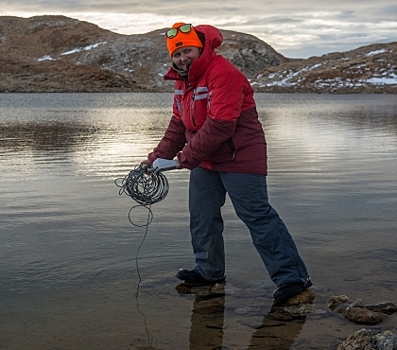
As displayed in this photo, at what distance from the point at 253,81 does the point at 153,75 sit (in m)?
26.6

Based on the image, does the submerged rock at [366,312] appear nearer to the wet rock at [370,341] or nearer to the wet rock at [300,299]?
the wet rock at [300,299]

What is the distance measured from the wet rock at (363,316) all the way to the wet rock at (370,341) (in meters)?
0.42

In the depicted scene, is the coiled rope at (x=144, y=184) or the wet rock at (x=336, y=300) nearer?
the wet rock at (x=336, y=300)

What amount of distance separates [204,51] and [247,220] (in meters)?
1.15

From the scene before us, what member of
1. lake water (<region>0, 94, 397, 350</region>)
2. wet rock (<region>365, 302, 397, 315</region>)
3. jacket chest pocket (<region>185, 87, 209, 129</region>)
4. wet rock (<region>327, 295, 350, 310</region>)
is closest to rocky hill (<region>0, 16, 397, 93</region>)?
lake water (<region>0, 94, 397, 350</region>)

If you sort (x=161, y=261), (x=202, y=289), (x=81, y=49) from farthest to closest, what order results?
(x=81, y=49) → (x=161, y=261) → (x=202, y=289)

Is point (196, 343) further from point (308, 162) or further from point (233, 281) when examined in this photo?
point (308, 162)

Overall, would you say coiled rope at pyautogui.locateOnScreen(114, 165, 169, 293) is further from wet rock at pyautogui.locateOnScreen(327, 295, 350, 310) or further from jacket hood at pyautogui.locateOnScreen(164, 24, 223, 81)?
wet rock at pyautogui.locateOnScreen(327, 295, 350, 310)

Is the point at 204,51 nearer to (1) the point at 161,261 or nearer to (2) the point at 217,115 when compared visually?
(2) the point at 217,115

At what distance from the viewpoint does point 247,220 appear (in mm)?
4609

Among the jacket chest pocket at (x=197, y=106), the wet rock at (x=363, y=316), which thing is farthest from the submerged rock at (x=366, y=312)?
the jacket chest pocket at (x=197, y=106)

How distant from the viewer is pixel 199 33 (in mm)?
4441

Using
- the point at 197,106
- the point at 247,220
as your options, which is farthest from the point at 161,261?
the point at 197,106

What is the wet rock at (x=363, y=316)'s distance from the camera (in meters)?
4.24
